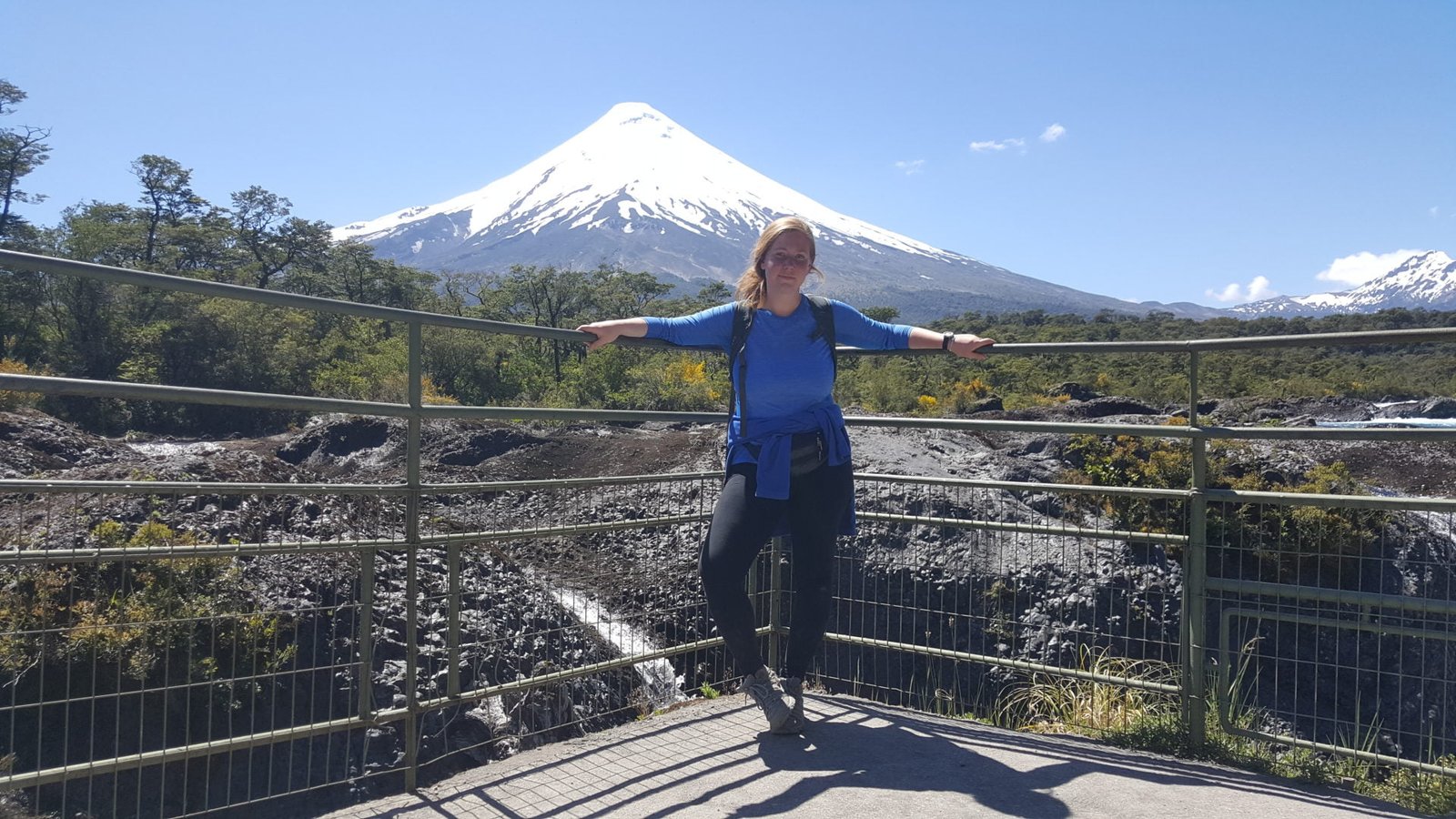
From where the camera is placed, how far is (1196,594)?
3.56 meters

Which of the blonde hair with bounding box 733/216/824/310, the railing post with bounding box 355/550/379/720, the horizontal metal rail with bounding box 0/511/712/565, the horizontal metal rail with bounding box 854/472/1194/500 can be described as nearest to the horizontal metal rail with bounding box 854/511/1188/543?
the horizontal metal rail with bounding box 854/472/1194/500

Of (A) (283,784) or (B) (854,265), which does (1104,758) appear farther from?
(B) (854,265)

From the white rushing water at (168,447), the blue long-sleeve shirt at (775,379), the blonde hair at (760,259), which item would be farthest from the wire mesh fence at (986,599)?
the white rushing water at (168,447)

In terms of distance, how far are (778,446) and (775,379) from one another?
234mm

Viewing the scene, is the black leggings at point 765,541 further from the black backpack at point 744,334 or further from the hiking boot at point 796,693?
the black backpack at point 744,334

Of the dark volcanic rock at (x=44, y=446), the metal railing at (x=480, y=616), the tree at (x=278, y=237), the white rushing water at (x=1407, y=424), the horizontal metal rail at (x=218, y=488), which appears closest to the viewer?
the horizontal metal rail at (x=218, y=488)

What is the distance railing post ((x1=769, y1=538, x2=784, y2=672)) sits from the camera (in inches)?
175

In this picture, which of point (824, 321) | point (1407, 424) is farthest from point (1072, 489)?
point (1407, 424)

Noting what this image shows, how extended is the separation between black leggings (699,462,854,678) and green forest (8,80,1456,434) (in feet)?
6.78

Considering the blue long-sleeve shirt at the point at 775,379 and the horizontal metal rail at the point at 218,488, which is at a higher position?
the blue long-sleeve shirt at the point at 775,379

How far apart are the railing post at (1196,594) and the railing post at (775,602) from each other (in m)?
1.63

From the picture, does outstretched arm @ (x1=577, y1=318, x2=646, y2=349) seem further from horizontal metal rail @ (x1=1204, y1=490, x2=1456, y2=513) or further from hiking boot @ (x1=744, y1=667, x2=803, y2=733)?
horizontal metal rail @ (x1=1204, y1=490, x2=1456, y2=513)

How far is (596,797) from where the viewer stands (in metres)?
3.12

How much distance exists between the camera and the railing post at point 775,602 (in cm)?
443
